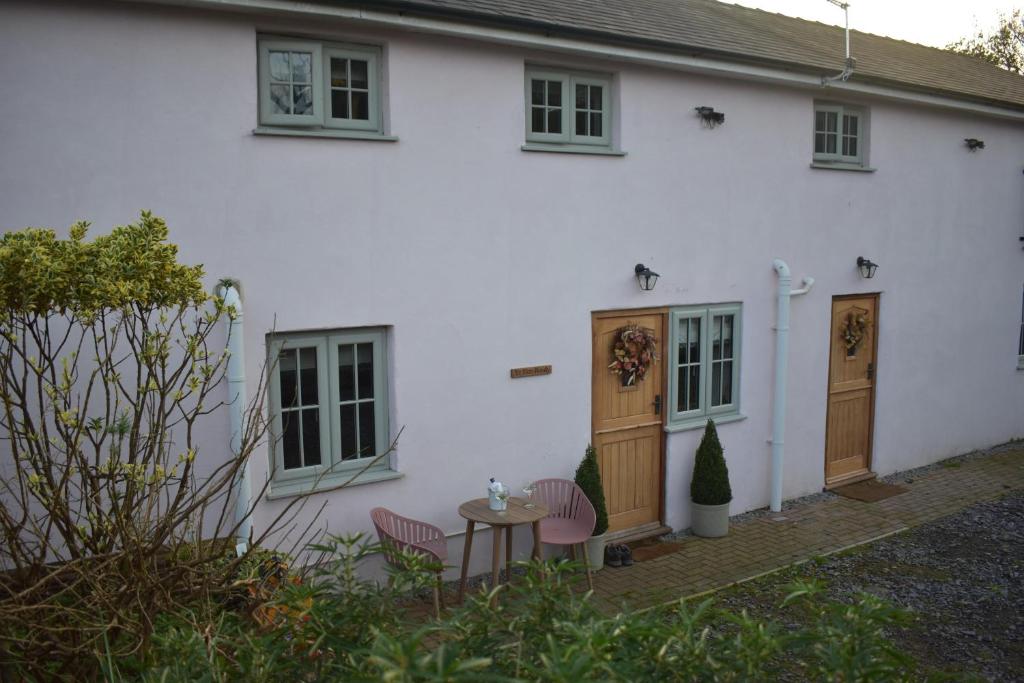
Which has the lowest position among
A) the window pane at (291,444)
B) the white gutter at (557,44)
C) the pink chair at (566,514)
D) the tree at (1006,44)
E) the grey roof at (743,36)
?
the pink chair at (566,514)

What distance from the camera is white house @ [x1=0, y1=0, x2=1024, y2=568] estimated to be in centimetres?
665

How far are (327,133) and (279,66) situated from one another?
0.70 metres

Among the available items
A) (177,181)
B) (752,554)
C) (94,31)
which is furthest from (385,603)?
(752,554)

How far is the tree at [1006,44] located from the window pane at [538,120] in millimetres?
30387

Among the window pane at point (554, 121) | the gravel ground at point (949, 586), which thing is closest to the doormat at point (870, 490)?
the gravel ground at point (949, 586)

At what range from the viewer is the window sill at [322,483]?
732 cm

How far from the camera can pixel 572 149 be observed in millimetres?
8742

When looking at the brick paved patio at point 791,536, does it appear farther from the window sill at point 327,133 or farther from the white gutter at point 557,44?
the white gutter at point 557,44

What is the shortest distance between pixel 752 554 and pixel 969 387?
674cm

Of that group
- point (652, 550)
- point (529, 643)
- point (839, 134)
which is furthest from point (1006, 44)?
point (529, 643)

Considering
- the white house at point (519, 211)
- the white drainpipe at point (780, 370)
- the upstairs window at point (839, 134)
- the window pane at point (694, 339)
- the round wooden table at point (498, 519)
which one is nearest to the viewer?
the white house at point (519, 211)

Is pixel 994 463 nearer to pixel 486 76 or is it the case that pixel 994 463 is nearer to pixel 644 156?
pixel 644 156

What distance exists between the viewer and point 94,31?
249 inches

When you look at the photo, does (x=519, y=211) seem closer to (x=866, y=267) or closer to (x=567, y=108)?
(x=567, y=108)
